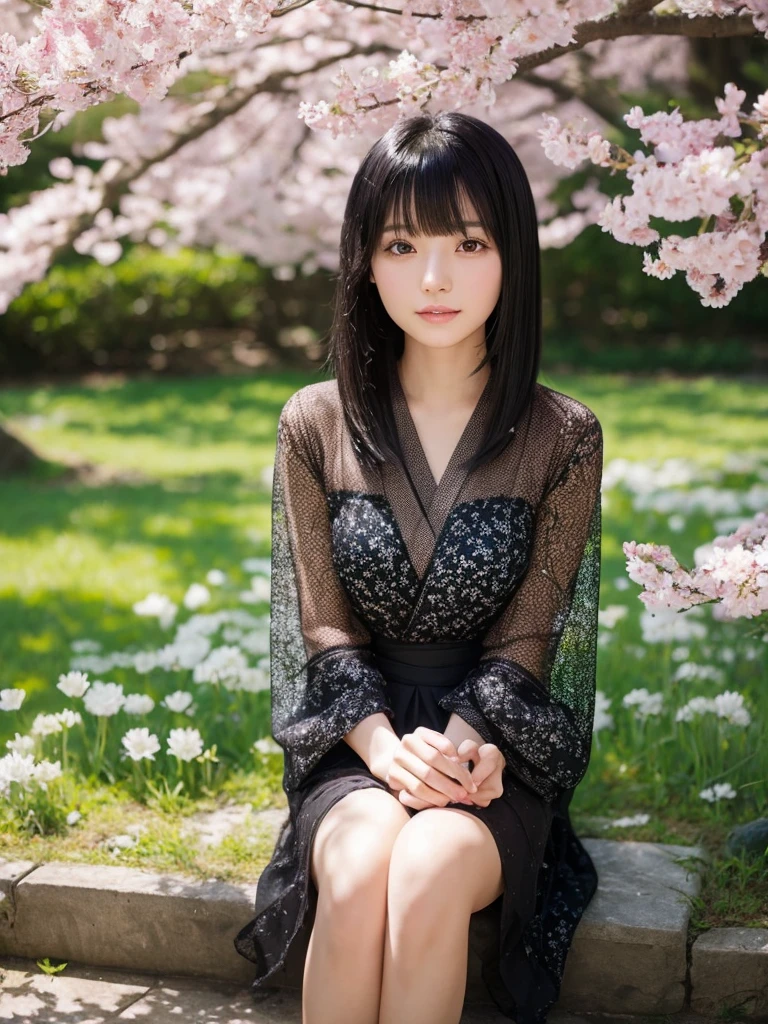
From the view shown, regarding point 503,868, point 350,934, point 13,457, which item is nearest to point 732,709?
point 503,868

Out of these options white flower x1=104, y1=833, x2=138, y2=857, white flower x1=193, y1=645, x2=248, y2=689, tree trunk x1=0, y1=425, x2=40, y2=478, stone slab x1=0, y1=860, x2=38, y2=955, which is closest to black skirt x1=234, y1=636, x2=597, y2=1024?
white flower x1=104, y1=833, x2=138, y2=857

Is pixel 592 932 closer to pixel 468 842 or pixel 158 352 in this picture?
pixel 468 842

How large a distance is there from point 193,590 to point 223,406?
6.48m

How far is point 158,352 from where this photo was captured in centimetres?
1191

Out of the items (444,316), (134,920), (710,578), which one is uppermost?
(444,316)

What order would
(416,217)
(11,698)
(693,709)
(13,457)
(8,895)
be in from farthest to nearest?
(13,457) < (693,709) < (11,698) < (8,895) < (416,217)

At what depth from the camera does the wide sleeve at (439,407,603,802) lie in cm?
220

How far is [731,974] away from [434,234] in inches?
55.7

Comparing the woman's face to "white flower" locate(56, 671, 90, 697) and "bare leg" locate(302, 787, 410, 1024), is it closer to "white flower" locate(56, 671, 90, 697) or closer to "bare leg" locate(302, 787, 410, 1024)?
"bare leg" locate(302, 787, 410, 1024)

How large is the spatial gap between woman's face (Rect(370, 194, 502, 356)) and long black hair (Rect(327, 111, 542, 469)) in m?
0.02

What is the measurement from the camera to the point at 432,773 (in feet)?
6.67

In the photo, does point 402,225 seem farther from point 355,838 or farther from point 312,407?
point 355,838

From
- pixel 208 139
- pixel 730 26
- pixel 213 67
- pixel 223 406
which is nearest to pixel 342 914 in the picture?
pixel 730 26

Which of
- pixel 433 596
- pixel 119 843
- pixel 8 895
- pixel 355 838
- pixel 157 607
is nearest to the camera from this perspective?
pixel 355 838
